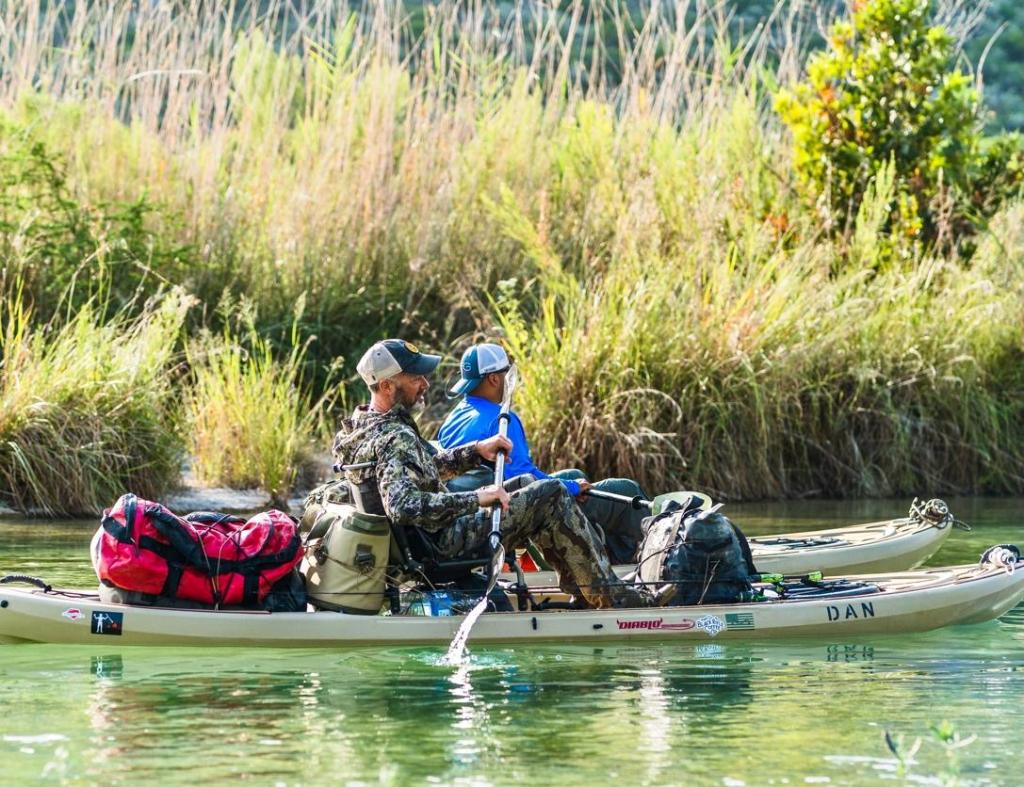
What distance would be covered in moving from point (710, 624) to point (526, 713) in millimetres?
1758

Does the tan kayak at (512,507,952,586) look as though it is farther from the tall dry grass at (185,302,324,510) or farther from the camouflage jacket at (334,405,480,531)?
the tall dry grass at (185,302,324,510)

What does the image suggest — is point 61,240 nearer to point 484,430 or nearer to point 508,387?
point 508,387

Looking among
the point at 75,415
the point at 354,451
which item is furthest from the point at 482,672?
the point at 75,415

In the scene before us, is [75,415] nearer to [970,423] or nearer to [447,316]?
[447,316]

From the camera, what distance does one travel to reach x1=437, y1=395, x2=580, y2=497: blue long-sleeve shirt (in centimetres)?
934

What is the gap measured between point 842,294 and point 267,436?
15.6 feet

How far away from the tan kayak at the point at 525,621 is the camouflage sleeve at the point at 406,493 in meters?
0.59

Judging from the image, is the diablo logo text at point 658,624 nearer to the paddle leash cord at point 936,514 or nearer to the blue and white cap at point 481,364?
the blue and white cap at point 481,364

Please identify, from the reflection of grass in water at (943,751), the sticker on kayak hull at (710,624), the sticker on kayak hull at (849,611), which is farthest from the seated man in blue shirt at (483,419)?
the reflection of grass in water at (943,751)

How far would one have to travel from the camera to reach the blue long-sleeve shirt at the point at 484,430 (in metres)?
9.34

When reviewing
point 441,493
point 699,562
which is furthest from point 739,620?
point 441,493

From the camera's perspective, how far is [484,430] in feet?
30.7

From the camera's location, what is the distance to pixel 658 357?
44.9 feet

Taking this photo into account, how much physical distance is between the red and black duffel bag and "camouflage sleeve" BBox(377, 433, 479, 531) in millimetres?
532
